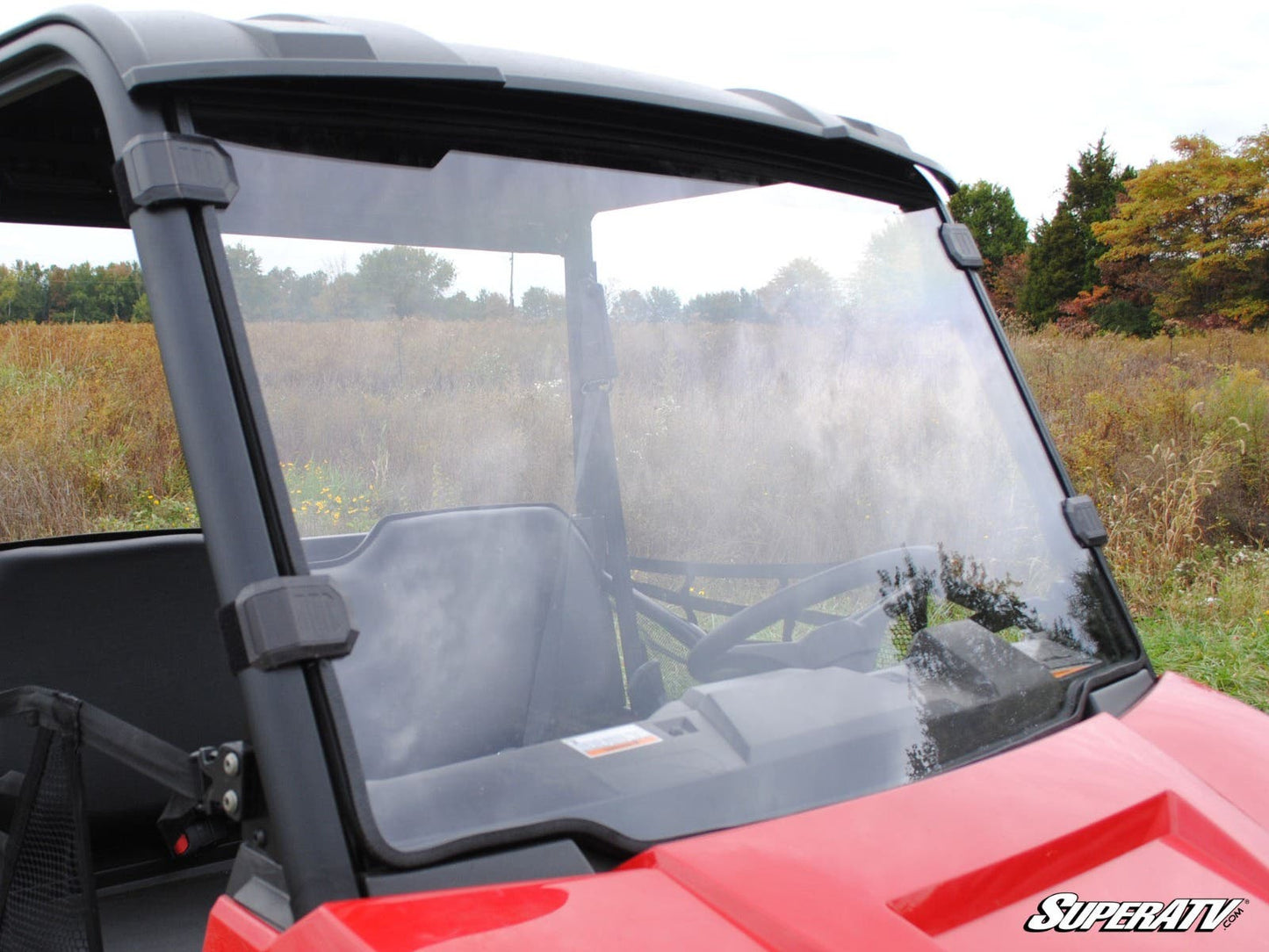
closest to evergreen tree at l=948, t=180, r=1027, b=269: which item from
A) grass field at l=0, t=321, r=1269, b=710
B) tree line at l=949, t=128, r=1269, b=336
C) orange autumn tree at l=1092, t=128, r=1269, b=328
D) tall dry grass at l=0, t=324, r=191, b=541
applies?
tree line at l=949, t=128, r=1269, b=336

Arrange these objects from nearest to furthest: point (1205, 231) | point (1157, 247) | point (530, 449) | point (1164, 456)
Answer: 1. point (530, 449)
2. point (1164, 456)
3. point (1205, 231)
4. point (1157, 247)

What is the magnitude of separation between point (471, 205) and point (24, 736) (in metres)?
1.39

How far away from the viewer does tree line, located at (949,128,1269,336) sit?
65.0 ft

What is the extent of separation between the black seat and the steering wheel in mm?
129

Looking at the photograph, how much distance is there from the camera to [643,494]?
1478 mm

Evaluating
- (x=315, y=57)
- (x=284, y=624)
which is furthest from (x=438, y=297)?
(x=284, y=624)

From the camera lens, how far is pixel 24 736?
198 cm

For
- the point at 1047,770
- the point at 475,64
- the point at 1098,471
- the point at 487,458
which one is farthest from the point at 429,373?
the point at 1098,471

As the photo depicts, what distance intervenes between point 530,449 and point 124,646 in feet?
4.48

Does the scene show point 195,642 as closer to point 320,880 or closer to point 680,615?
point 680,615

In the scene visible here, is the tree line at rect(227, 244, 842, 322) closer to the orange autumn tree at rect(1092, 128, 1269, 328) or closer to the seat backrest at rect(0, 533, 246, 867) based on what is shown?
the seat backrest at rect(0, 533, 246, 867)

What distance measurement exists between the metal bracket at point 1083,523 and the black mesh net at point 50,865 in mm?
1329

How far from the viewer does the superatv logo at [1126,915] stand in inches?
36.2

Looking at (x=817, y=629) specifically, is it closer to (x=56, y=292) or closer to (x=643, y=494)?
(x=643, y=494)
